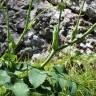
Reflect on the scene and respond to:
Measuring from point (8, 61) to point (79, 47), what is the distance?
3189 millimetres

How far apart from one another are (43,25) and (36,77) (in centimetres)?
346

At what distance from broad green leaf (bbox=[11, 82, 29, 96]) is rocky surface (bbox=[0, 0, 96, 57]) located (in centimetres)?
315

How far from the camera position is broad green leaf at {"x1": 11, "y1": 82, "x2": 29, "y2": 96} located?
4.17ft

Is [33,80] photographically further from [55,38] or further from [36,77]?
[55,38]

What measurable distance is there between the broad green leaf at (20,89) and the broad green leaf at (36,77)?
0.09ft

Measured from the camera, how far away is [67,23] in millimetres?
4750

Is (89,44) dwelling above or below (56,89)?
below

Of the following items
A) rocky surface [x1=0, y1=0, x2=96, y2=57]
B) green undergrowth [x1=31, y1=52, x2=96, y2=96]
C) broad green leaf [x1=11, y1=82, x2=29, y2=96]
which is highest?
broad green leaf [x1=11, y1=82, x2=29, y2=96]

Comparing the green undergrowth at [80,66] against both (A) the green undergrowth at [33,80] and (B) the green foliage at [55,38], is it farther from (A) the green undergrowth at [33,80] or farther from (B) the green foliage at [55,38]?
(A) the green undergrowth at [33,80]

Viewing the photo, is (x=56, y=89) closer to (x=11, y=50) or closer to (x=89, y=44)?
(x=11, y=50)

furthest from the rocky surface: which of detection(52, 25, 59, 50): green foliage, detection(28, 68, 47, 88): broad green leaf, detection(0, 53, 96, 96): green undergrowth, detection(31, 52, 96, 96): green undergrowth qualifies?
detection(28, 68, 47, 88): broad green leaf

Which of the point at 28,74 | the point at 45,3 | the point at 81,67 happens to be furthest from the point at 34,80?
the point at 45,3

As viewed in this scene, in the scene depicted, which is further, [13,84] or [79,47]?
[79,47]

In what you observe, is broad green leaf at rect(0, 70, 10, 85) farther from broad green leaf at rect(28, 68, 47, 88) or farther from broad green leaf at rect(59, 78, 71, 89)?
broad green leaf at rect(59, 78, 71, 89)
